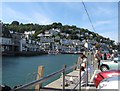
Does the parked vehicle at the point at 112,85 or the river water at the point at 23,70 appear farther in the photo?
the river water at the point at 23,70

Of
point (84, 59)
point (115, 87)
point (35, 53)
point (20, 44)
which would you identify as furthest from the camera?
point (35, 53)

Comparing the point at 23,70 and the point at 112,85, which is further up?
the point at 112,85

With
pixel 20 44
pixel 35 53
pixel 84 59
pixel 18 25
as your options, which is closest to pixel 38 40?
pixel 18 25

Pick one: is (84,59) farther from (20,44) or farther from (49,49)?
(49,49)

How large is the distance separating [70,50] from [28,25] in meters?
31.5

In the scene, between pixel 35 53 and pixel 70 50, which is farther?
pixel 70 50

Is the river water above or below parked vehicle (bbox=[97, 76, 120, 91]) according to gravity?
below

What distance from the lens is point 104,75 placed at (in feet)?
25.8

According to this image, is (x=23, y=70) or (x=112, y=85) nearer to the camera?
(x=112, y=85)

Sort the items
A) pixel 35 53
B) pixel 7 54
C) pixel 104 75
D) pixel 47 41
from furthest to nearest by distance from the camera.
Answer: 1. pixel 47 41
2. pixel 35 53
3. pixel 7 54
4. pixel 104 75

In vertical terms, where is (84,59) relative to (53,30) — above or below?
below

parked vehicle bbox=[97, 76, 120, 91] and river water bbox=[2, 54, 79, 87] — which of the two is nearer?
parked vehicle bbox=[97, 76, 120, 91]

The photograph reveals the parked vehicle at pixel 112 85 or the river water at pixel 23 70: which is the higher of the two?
the parked vehicle at pixel 112 85

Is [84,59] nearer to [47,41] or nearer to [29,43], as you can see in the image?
[29,43]
